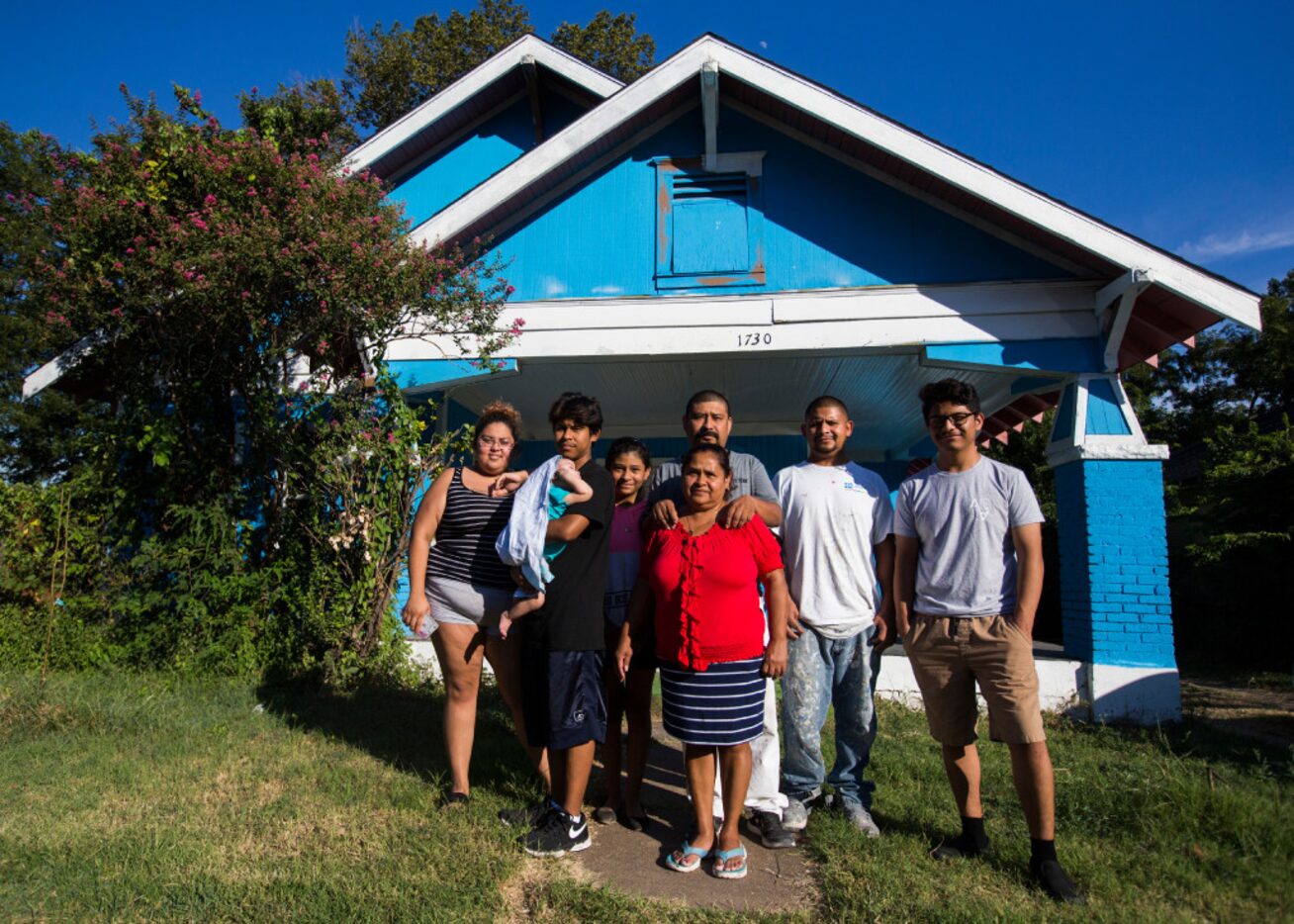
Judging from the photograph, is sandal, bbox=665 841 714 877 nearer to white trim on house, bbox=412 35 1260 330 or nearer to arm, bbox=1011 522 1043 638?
arm, bbox=1011 522 1043 638

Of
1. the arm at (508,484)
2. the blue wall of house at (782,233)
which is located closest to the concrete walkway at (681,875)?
the arm at (508,484)

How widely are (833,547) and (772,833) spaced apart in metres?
1.20

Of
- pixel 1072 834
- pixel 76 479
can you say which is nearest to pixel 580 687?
pixel 1072 834

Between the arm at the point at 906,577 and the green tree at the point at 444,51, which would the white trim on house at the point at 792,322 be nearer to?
the arm at the point at 906,577

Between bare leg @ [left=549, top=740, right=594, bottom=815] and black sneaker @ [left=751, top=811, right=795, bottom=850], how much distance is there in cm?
77

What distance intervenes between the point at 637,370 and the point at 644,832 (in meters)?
5.03

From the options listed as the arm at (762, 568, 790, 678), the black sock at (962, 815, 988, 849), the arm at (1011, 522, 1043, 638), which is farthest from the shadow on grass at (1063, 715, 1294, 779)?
the arm at (762, 568, 790, 678)

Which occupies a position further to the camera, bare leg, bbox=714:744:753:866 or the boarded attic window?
the boarded attic window

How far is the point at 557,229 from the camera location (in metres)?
7.00

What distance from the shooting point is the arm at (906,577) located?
3.31 metres

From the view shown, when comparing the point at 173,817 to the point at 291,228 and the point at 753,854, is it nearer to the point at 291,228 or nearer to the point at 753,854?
the point at 753,854

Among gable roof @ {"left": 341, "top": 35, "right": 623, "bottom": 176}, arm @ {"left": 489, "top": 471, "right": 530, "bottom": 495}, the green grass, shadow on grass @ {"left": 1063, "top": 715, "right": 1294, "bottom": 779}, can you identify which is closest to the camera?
the green grass

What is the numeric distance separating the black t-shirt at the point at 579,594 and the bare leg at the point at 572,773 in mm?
396

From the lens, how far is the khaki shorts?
2.94 m
